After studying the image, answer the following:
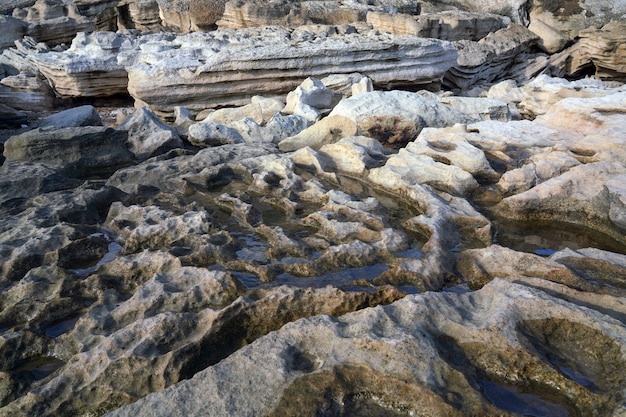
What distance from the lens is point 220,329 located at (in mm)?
2643

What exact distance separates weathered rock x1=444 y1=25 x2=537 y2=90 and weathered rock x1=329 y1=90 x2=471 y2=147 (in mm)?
5637

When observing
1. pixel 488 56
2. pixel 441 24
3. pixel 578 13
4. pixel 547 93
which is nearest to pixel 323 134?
pixel 547 93

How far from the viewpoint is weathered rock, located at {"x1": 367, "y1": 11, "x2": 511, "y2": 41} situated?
12.3 m

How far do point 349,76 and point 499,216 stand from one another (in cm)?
538

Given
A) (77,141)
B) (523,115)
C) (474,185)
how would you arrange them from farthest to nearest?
(523,115) < (77,141) < (474,185)

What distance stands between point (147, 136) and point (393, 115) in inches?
120

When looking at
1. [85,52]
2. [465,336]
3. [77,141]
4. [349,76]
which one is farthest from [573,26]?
[465,336]

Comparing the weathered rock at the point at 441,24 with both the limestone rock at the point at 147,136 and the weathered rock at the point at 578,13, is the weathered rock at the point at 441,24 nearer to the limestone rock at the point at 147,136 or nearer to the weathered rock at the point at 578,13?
the weathered rock at the point at 578,13

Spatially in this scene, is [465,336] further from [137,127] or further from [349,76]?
[349,76]

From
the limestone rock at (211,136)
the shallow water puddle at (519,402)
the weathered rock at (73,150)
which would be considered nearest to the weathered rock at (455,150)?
the limestone rock at (211,136)

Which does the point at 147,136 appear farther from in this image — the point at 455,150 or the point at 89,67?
the point at 89,67

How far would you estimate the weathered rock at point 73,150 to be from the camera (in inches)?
217

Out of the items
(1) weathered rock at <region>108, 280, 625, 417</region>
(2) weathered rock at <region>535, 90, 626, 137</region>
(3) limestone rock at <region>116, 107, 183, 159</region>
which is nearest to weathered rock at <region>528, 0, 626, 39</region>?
(2) weathered rock at <region>535, 90, 626, 137</region>

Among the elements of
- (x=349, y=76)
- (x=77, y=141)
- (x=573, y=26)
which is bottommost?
(x=573, y=26)
